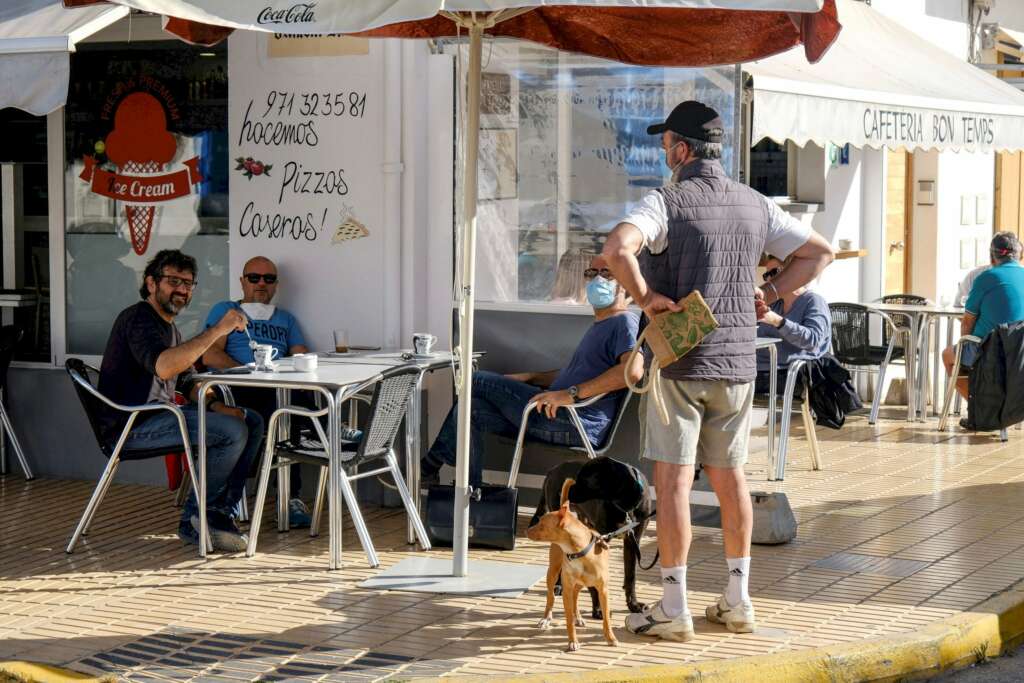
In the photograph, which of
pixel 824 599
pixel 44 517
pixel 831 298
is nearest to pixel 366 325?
pixel 44 517

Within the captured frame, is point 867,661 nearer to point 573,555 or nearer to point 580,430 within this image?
point 573,555

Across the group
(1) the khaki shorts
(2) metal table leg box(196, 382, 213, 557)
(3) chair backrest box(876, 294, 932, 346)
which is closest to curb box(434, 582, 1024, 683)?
(1) the khaki shorts

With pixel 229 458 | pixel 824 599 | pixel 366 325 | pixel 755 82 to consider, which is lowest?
pixel 824 599

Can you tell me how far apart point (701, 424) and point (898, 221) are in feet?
27.9

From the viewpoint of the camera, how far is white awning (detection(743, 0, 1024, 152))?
813cm

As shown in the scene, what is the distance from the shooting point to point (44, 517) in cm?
846

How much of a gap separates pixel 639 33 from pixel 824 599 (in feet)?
9.25

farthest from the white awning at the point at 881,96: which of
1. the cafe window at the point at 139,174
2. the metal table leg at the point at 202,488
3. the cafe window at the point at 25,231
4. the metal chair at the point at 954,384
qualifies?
the cafe window at the point at 25,231

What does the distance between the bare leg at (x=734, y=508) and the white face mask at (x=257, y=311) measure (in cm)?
328

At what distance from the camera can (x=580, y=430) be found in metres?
7.68

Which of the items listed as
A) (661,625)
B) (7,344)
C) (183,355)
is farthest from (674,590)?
(7,344)

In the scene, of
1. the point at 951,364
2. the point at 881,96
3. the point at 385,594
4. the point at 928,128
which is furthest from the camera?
the point at 951,364

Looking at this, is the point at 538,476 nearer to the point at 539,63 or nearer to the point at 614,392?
the point at 614,392

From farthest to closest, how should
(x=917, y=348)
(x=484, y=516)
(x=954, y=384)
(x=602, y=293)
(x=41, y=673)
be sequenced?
(x=917, y=348)
(x=954, y=384)
(x=602, y=293)
(x=484, y=516)
(x=41, y=673)
